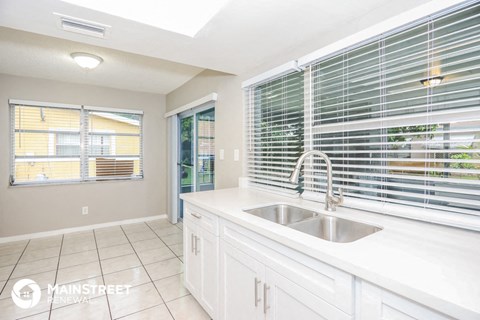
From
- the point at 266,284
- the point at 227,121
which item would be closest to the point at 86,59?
the point at 227,121

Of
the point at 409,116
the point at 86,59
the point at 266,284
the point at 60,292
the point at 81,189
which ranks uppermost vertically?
the point at 86,59

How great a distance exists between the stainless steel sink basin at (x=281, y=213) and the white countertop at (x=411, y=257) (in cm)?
31

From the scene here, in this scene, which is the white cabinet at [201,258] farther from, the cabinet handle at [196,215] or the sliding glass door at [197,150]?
the sliding glass door at [197,150]

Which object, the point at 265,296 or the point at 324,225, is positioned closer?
the point at 265,296

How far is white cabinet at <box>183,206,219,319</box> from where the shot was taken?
5.53ft

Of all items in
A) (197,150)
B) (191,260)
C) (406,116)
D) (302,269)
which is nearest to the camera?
(302,269)

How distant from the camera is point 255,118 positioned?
2459 mm

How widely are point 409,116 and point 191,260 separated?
188 centimetres

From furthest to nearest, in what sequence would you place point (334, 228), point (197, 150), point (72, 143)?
1. point (72, 143)
2. point (197, 150)
3. point (334, 228)

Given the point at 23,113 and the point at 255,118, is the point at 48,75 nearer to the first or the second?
the point at 23,113

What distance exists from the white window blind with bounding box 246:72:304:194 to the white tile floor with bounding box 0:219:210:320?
1283 mm

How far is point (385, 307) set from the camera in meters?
0.79

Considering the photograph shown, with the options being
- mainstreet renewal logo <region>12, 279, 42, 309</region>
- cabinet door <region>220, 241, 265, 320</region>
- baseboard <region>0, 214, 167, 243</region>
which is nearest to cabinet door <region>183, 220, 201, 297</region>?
cabinet door <region>220, 241, 265, 320</region>

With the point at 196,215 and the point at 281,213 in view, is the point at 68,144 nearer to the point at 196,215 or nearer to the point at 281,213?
the point at 196,215
